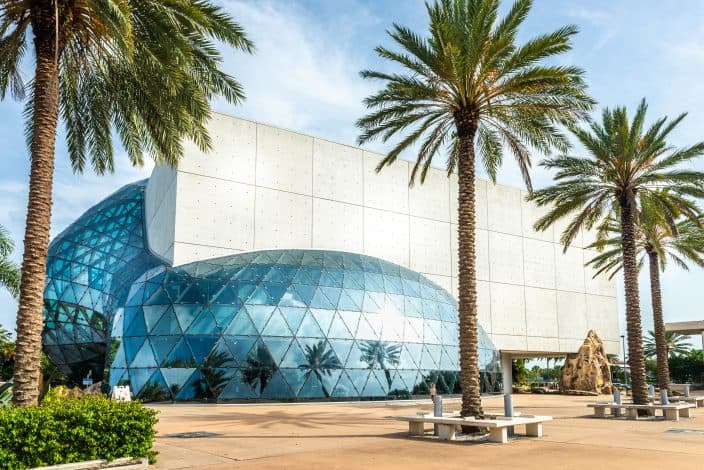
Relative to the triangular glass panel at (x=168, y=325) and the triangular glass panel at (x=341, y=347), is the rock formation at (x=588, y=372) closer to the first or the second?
the triangular glass panel at (x=341, y=347)

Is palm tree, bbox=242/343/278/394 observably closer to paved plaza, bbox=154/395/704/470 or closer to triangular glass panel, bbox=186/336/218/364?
triangular glass panel, bbox=186/336/218/364

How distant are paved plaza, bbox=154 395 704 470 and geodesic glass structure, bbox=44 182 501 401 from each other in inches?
264

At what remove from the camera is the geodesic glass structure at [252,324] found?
2694cm

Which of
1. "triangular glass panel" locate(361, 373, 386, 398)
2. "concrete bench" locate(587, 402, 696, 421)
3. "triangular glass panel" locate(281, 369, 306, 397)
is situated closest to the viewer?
"concrete bench" locate(587, 402, 696, 421)

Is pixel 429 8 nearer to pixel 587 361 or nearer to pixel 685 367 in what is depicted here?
pixel 587 361

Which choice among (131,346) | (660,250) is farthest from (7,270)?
(660,250)

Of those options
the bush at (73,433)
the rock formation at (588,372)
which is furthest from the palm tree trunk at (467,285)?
the rock formation at (588,372)

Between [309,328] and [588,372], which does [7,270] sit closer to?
[309,328]

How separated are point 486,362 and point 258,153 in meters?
18.4

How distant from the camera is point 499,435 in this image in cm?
1414

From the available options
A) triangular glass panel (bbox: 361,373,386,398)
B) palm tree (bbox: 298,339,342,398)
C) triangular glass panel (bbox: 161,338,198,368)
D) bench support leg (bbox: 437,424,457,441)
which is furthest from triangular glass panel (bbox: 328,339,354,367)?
bench support leg (bbox: 437,424,457,441)

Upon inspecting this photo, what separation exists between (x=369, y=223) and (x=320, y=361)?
1269 cm

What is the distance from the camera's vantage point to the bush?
9.31 meters

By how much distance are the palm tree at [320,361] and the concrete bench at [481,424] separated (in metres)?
12.7
